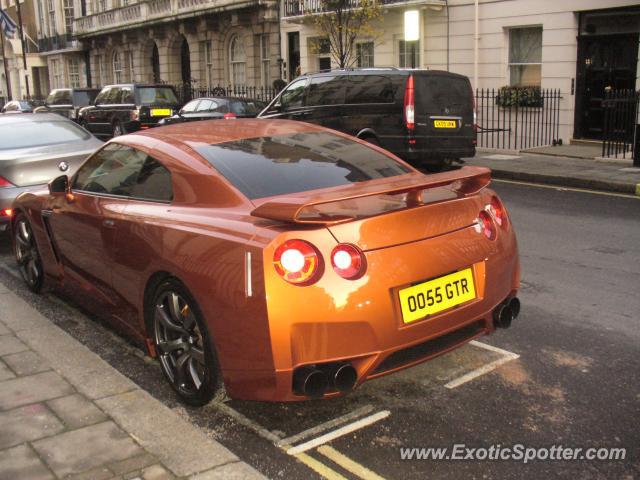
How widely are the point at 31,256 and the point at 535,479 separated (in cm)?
472

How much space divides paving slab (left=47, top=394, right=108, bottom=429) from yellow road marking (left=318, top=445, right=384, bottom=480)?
1152 mm

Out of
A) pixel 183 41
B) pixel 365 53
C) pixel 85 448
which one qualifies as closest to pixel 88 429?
pixel 85 448

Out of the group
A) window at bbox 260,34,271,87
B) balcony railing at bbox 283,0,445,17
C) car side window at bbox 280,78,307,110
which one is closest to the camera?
car side window at bbox 280,78,307,110

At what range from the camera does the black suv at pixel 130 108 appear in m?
22.1

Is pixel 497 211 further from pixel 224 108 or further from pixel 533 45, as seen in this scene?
pixel 533 45

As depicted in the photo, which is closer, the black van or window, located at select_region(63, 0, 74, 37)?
the black van

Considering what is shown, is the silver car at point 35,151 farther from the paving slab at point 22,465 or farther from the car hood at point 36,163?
the paving slab at point 22,465

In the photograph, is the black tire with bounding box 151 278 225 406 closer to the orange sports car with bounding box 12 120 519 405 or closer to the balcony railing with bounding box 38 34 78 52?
the orange sports car with bounding box 12 120 519 405

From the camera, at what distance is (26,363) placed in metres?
4.45

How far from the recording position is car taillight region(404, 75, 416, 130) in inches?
471

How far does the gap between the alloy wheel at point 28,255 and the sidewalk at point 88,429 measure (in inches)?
63.2

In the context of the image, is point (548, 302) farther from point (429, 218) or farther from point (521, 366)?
point (429, 218)

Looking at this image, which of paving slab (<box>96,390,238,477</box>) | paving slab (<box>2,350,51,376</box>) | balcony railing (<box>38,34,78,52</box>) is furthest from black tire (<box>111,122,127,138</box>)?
balcony railing (<box>38,34,78,52</box>)

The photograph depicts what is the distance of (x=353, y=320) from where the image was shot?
3268 mm
